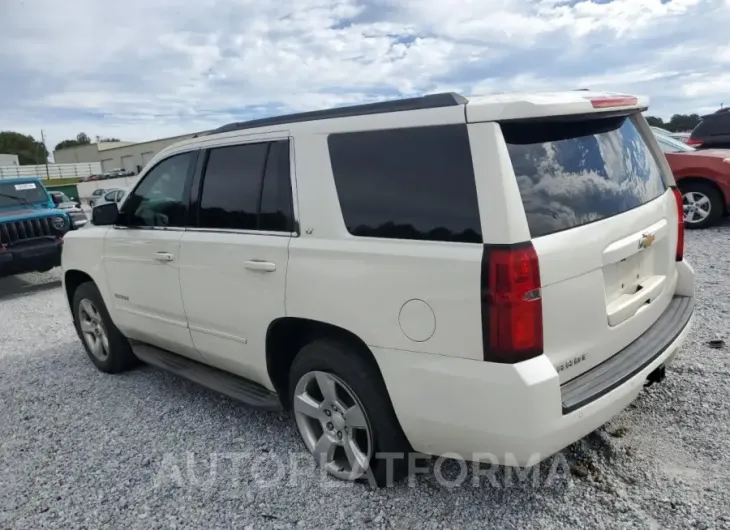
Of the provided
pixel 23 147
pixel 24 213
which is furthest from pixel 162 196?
pixel 23 147

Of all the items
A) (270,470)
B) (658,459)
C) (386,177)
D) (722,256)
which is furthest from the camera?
(722,256)

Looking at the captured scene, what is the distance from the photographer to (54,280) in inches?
405

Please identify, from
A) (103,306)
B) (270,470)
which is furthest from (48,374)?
(270,470)

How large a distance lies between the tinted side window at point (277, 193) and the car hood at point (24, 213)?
7894mm

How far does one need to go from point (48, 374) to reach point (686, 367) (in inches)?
206

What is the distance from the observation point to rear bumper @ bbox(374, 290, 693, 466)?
7.36 ft

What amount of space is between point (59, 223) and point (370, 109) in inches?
344

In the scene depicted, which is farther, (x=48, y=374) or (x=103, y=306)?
(x=48, y=374)

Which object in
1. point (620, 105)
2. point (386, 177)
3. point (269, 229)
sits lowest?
point (269, 229)

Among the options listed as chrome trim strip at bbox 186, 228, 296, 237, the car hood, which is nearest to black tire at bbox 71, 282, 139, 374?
chrome trim strip at bbox 186, 228, 296, 237

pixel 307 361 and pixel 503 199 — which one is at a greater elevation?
pixel 503 199

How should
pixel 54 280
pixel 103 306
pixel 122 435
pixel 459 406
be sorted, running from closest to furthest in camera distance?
pixel 459 406 → pixel 122 435 → pixel 103 306 → pixel 54 280

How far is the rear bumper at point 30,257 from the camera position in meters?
8.80

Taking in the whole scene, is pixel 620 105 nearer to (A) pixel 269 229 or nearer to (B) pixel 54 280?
(A) pixel 269 229
